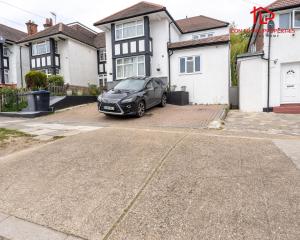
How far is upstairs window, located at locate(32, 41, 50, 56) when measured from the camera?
2547 cm

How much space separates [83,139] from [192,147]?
117 inches

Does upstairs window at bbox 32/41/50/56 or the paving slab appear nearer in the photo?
the paving slab

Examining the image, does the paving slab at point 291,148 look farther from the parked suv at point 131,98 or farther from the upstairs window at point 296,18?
the upstairs window at point 296,18

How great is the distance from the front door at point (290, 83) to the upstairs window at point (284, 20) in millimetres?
1967

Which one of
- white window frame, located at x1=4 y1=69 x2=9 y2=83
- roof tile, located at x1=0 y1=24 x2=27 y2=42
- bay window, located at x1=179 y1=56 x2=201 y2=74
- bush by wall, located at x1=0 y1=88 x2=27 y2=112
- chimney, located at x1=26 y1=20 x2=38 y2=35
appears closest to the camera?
bush by wall, located at x1=0 y1=88 x2=27 y2=112

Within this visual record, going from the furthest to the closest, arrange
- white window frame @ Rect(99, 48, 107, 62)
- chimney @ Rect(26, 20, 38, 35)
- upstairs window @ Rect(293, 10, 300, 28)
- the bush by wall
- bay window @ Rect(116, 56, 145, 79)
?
chimney @ Rect(26, 20, 38, 35) → white window frame @ Rect(99, 48, 107, 62) → bay window @ Rect(116, 56, 145, 79) → the bush by wall → upstairs window @ Rect(293, 10, 300, 28)

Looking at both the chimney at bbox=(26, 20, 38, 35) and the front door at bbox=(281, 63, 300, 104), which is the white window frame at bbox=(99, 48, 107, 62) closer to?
the chimney at bbox=(26, 20, 38, 35)

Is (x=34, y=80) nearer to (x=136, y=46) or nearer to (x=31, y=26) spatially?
(x=136, y=46)

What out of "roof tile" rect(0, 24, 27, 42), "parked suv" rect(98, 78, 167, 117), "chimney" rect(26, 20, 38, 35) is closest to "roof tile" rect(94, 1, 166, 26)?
"parked suv" rect(98, 78, 167, 117)

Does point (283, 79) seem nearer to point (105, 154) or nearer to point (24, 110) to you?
point (105, 154)

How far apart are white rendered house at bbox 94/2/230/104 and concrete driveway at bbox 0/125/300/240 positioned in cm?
1184

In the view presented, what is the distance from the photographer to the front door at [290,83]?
503 inches

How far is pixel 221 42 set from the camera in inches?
651

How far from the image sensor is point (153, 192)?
3.58 meters
